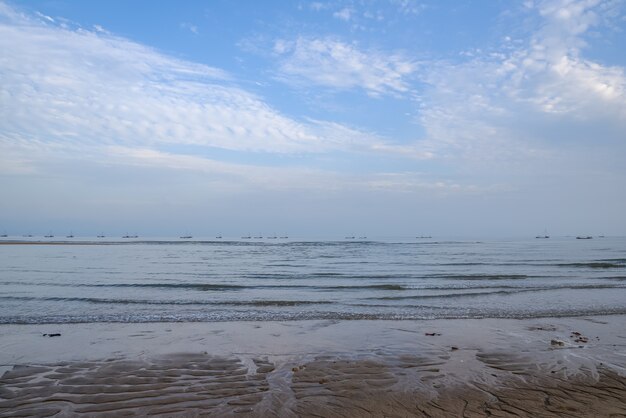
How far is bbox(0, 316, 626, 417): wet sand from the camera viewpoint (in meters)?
6.02

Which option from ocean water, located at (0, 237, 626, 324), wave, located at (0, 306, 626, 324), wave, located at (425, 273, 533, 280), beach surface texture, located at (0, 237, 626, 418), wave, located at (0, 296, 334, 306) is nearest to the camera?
beach surface texture, located at (0, 237, 626, 418)

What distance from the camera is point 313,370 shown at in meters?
7.69

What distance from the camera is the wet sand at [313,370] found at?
6020mm

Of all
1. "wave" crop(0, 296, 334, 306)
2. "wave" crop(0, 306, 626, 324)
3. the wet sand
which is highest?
the wet sand

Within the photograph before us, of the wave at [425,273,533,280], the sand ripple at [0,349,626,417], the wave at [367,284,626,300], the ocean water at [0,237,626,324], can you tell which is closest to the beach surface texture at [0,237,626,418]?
the sand ripple at [0,349,626,417]

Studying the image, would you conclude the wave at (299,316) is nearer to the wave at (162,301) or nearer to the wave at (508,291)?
the wave at (162,301)

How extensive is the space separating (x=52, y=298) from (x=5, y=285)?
6269 mm

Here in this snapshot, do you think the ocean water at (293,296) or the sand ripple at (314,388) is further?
the ocean water at (293,296)

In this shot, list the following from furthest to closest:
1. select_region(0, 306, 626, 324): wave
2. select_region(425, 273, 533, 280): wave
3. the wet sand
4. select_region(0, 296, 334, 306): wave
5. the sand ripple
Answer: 1. select_region(425, 273, 533, 280): wave
2. select_region(0, 296, 334, 306): wave
3. select_region(0, 306, 626, 324): wave
4. the wet sand
5. the sand ripple

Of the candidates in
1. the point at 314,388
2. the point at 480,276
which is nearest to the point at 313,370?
the point at 314,388

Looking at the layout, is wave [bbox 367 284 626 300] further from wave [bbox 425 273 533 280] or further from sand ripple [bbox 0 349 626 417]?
sand ripple [bbox 0 349 626 417]

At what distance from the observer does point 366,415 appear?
570cm

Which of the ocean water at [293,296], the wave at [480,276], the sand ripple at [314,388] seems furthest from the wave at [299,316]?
the wave at [480,276]

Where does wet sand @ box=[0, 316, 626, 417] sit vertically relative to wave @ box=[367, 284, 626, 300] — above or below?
above
